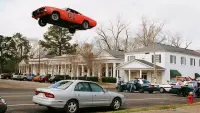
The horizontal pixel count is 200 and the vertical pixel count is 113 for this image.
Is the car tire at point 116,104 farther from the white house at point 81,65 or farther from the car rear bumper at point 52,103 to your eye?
the white house at point 81,65

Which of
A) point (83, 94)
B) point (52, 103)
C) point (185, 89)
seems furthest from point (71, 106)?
point (185, 89)

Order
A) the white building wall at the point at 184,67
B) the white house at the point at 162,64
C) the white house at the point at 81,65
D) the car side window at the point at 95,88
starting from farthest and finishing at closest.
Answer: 1. the white house at the point at 81,65
2. the white building wall at the point at 184,67
3. the white house at the point at 162,64
4. the car side window at the point at 95,88

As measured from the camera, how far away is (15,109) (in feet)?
43.7

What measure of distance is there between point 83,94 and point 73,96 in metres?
0.59

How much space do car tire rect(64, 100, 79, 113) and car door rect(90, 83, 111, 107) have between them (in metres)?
0.99

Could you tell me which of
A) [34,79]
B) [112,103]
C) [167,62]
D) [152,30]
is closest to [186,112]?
[112,103]

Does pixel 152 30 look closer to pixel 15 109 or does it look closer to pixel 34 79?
pixel 34 79

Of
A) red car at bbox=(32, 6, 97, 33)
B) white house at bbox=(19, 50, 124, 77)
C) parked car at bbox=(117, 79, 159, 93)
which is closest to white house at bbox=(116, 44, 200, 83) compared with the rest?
white house at bbox=(19, 50, 124, 77)

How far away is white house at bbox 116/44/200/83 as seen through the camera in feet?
173

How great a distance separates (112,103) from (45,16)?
6.20 m

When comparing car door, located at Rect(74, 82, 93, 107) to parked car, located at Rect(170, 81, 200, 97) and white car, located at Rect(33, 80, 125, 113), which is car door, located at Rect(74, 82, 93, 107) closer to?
white car, located at Rect(33, 80, 125, 113)

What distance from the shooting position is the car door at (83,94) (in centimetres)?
1276

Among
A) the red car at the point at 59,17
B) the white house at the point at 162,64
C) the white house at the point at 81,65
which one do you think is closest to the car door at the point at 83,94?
the red car at the point at 59,17

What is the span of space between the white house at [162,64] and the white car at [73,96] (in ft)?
128
